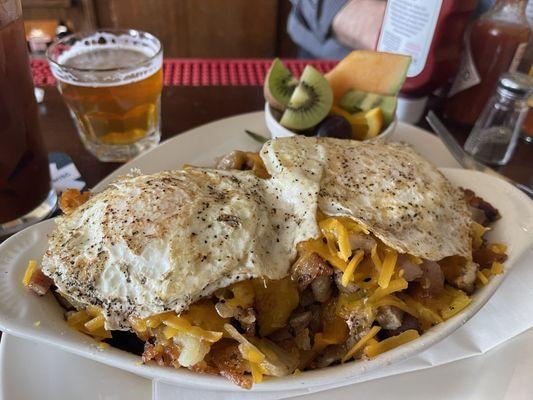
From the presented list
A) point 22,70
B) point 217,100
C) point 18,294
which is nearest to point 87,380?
point 18,294

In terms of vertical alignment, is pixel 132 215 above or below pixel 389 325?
above

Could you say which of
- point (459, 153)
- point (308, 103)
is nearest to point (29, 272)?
point (308, 103)

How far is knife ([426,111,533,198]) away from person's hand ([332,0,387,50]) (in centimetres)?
73

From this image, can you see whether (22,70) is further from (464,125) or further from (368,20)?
(368,20)

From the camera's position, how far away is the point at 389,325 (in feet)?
2.71

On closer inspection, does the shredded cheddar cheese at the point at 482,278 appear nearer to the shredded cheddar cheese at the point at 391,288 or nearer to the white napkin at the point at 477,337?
the white napkin at the point at 477,337

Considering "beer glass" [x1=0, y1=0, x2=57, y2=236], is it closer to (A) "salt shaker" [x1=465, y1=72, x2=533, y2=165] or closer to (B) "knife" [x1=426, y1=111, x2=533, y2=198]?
(B) "knife" [x1=426, y1=111, x2=533, y2=198]

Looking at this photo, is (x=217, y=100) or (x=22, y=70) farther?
(x=217, y=100)

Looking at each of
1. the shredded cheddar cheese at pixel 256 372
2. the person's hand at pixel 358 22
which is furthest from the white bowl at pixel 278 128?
the person's hand at pixel 358 22

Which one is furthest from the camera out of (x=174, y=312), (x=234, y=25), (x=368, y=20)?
(x=234, y=25)

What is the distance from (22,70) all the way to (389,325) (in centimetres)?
88

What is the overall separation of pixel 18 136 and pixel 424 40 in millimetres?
1103

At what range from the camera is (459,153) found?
4.61 ft

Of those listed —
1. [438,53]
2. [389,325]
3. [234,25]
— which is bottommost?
[234,25]
